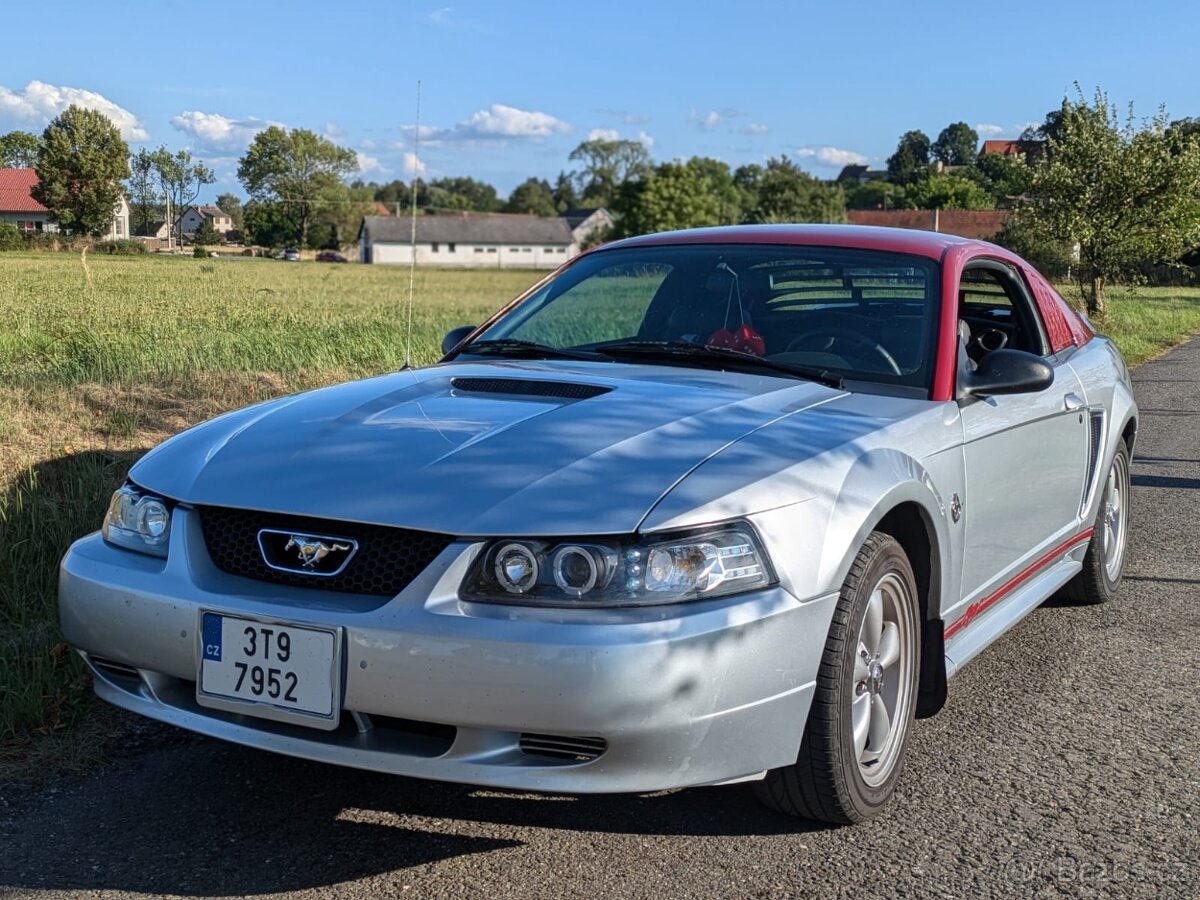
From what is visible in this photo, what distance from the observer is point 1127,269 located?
1046 inches

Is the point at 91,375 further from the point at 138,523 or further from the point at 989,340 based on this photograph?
the point at 989,340

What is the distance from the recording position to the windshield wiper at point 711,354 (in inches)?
150

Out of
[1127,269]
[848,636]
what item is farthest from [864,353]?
[1127,269]

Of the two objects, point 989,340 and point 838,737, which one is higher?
point 989,340

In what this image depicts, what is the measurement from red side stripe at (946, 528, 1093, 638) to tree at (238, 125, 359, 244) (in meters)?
7.15

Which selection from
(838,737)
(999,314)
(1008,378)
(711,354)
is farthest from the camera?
(999,314)

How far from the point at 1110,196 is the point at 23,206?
2027cm

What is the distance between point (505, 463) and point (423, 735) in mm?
638

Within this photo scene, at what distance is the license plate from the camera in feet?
8.86

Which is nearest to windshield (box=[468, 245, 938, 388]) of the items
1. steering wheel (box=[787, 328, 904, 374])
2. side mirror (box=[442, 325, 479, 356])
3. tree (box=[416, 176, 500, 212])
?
steering wheel (box=[787, 328, 904, 374])

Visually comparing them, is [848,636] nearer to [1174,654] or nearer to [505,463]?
[505,463]

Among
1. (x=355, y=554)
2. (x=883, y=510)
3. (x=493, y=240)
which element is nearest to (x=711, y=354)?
(x=883, y=510)

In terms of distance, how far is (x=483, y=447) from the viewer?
304 centimetres

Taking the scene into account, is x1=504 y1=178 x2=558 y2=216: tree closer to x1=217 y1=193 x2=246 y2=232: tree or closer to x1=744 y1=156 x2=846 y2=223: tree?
x1=744 y1=156 x2=846 y2=223: tree
